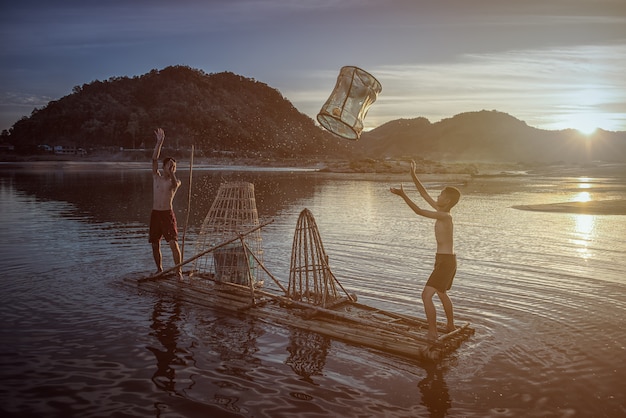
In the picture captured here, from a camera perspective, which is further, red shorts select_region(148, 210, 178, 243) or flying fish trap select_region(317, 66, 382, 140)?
red shorts select_region(148, 210, 178, 243)

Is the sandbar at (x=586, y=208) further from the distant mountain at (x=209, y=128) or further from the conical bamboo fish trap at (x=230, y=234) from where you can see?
the distant mountain at (x=209, y=128)

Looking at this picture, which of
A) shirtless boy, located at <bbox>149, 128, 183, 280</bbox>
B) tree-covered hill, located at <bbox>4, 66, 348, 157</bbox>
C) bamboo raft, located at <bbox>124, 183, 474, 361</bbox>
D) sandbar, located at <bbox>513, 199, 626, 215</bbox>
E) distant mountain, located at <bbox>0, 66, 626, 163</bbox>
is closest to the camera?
bamboo raft, located at <bbox>124, 183, 474, 361</bbox>

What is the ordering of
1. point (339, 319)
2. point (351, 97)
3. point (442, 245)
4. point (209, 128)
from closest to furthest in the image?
1. point (351, 97)
2. point (442, 245)
3. point (339, 319)
4. point (209, 128)

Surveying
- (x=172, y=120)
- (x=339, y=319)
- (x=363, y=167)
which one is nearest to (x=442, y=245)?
(x=339, y=319)

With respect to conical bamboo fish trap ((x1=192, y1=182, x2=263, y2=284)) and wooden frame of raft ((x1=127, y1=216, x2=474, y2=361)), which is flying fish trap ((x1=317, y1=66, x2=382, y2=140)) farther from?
conical bamboo fish trap ((x1=192, y1=182, x2=263, y2=284))

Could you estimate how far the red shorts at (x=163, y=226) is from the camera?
10.4 m

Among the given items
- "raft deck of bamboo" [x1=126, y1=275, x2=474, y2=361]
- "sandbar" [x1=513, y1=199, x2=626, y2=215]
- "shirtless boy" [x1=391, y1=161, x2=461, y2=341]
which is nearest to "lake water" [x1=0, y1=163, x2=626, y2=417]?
"raft deck of bamboo" [x1=126, y1=275, x2=474, y2=361]

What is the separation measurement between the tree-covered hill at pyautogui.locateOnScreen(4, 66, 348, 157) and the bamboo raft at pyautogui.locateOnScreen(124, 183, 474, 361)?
4274 inches

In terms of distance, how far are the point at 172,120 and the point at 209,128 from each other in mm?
9915

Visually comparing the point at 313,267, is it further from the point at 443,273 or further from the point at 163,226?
the point at 163,226

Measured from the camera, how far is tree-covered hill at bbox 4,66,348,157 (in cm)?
13288

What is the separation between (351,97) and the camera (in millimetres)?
5473

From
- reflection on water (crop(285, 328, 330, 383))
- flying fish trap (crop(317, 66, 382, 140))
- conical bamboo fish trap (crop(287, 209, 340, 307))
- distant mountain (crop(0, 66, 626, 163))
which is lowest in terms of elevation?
reflection on water (crop(285, 328, 330, 383))

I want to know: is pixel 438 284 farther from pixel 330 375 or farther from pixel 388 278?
pixel 388 278
